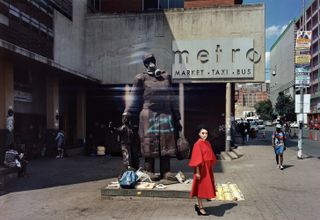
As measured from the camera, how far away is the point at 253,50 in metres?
23.2

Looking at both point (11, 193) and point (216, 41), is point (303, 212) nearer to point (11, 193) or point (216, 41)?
point (11, 193)

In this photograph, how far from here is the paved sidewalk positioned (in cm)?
808

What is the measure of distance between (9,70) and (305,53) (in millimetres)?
12957

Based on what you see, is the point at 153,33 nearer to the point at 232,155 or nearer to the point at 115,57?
the point at 115,57

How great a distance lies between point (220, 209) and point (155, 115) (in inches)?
109

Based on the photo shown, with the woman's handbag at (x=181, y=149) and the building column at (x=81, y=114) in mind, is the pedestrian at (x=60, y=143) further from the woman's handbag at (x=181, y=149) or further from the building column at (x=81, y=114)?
the woman's handbag at (x=181, y=149)

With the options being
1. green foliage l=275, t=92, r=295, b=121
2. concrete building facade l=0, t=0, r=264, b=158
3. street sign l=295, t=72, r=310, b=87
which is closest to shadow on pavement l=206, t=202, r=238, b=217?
street sign l=295, t=72, r=310, b=87

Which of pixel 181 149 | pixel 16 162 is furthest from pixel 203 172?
pixel 16 162

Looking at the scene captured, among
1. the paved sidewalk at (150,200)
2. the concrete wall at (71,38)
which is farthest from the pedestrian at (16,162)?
the concrete wall at (71,38)

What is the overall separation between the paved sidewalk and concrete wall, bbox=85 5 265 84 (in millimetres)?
10358

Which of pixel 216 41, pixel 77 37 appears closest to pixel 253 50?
pixel 216 41

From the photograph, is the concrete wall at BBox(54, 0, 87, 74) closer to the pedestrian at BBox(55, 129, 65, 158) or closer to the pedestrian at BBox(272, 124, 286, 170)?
the pedestrian at BBox(55, 129, 65, 158)

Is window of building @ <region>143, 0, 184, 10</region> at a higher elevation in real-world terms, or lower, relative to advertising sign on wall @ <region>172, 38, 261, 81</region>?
higher

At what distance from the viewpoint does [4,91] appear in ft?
53.3
